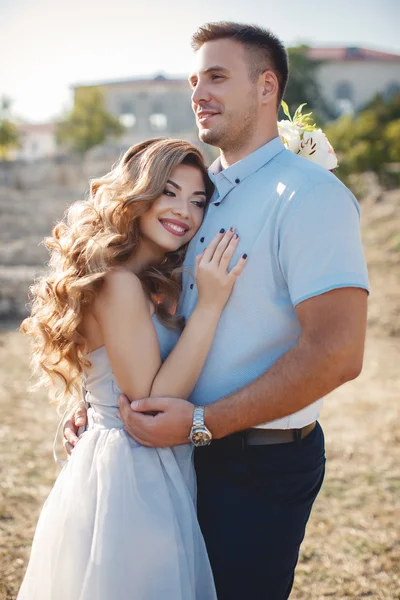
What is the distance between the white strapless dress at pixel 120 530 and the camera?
6.08 ft

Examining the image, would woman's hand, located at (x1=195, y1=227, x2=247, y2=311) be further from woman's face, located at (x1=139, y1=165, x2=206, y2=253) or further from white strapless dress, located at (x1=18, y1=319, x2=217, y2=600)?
white strapless dress, located at (x1=18, y1=319, x2=217, y2=600)

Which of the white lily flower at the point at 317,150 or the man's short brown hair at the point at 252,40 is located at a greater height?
the man's short brown hair at the point at 252,40

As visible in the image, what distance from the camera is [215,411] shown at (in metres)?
A: 1.93

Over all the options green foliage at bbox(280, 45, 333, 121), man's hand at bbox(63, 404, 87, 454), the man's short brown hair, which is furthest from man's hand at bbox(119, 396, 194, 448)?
green foliage at bbox(280, 45, 333, 121)

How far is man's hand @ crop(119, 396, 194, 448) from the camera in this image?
1920 millimetres

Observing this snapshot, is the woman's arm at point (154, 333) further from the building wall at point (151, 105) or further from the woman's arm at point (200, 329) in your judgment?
the building wall at point (151, 105)

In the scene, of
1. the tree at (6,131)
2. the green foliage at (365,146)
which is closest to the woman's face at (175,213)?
the green foliage at (365,146)

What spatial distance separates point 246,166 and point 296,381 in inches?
32.9

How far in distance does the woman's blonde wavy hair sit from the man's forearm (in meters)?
0.42

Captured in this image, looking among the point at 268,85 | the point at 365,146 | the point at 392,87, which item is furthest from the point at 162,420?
the point at 392,87

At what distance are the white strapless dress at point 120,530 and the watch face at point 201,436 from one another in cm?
17

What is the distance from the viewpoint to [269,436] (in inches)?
80.8

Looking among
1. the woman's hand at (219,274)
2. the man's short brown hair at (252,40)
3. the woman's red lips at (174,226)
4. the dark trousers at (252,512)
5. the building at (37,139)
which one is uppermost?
the man's short brown hair at (252,40)

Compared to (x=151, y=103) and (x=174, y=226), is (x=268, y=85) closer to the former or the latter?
(x=174, y=226)
